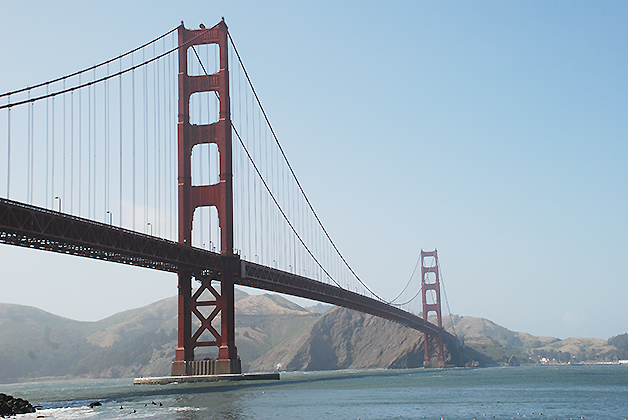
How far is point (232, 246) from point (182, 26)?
18521 millimetres

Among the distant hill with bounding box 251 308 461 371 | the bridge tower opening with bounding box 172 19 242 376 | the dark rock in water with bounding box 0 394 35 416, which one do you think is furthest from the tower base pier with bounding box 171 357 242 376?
the distant hill with bounding box 251 308 461 371

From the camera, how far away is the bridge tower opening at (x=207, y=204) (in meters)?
55.9

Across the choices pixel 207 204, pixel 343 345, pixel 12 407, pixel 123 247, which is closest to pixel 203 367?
pixel 207 204

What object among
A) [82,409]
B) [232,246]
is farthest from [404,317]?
[82,409]

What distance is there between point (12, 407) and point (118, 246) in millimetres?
14209

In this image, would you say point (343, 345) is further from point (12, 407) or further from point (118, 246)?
point (12, 407)

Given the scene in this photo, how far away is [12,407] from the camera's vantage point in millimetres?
32625

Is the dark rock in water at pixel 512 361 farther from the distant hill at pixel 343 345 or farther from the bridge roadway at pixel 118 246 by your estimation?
the bridge roadway at pixel 118 246

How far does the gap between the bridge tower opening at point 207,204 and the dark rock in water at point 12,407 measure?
2078 cm

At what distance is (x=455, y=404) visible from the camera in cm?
4128

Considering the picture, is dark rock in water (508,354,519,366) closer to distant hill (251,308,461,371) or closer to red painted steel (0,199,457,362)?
distant hill (251,308,461,371)

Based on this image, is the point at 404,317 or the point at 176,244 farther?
the point at 404,317

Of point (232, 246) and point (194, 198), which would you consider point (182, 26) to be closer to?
point (194, 198)

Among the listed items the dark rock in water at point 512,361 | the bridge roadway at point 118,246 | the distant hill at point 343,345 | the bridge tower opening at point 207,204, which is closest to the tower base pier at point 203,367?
the bridge tower opening at point 207,204
